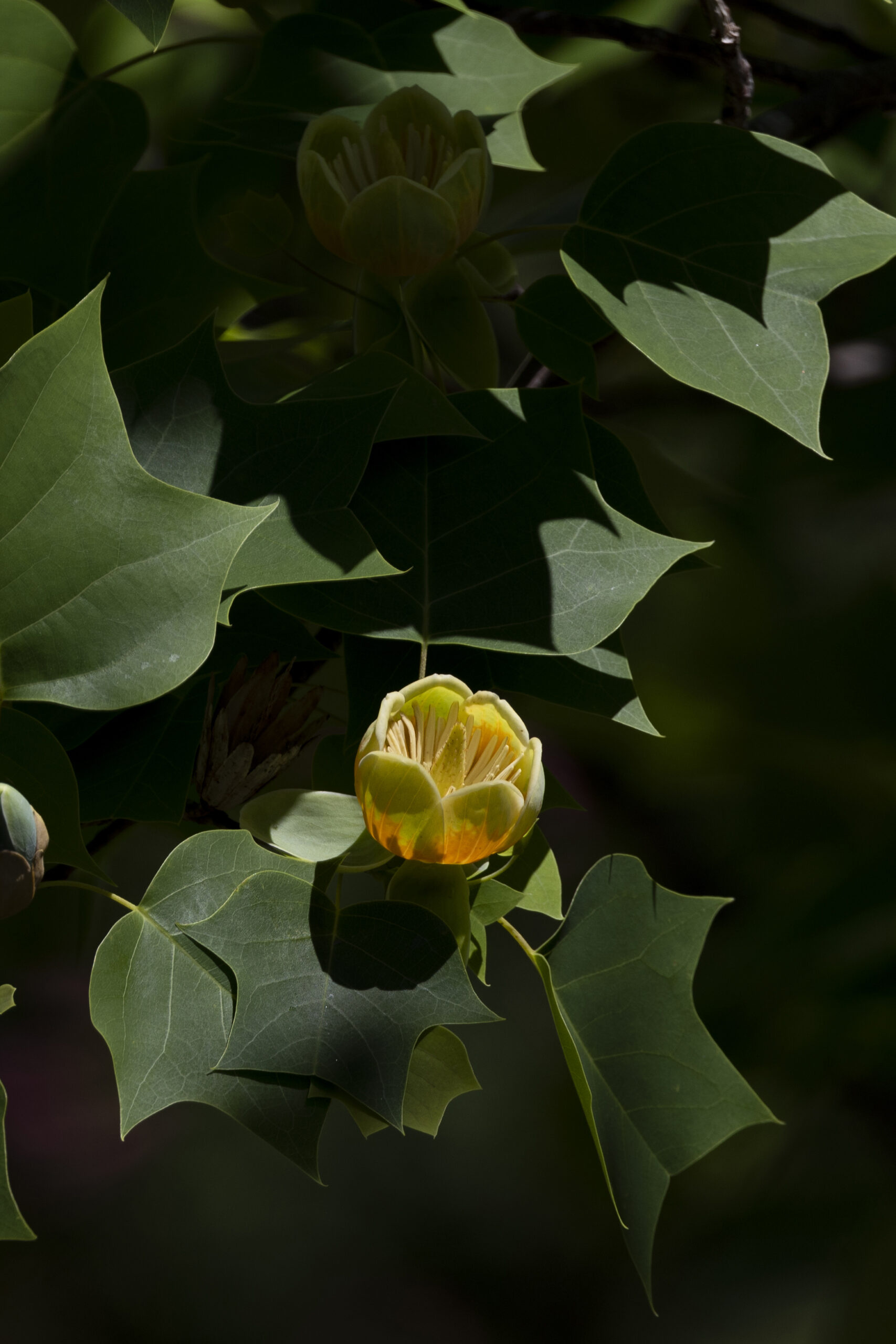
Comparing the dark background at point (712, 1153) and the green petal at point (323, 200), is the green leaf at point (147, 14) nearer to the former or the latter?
the green petal at point (323, 200)

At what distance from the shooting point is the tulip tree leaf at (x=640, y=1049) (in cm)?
18

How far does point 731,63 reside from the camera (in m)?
0.25

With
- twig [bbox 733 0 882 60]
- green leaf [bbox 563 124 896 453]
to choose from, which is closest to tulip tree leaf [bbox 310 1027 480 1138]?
green leaf [bbox 563 124 896 453]

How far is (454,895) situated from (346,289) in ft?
Result: 0.46

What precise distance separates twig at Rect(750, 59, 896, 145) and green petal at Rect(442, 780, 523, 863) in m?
0.25

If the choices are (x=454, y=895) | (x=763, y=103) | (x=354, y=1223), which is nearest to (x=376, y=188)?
(x=454, y=895)

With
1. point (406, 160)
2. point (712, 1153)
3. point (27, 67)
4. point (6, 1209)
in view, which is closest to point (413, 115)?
point (406, 160)

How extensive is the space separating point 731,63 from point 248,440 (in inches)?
6.8

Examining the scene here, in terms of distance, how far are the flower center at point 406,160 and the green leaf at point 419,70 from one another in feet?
0.16

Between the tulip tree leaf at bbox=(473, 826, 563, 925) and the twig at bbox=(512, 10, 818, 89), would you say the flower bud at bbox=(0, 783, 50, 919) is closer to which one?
the tulip tree leaf at bbox=(473, 826, 563, 925)

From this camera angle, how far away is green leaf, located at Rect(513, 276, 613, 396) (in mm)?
232

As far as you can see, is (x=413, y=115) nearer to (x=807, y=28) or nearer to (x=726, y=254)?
(x=726, y=254)

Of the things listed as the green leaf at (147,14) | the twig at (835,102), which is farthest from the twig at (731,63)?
→ the green leaf at (147,14)

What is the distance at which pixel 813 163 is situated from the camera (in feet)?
0.65
